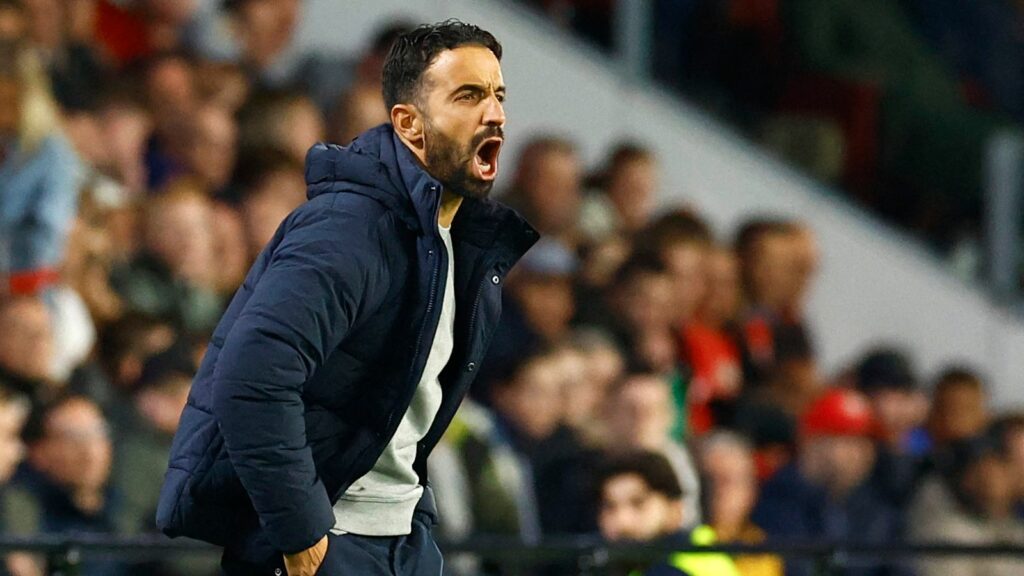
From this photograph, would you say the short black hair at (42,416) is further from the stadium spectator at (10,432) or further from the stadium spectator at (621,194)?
the stadium spectator at (621,194)

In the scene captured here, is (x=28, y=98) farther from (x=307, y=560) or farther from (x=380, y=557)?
(x=307, y=560)

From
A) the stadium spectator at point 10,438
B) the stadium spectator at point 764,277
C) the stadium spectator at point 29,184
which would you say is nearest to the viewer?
the stadium spectator at point 10,438

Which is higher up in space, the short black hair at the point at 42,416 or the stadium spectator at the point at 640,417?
the stadium spectator at the point at 640,417

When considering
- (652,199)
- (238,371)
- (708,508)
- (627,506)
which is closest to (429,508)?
(238,371)

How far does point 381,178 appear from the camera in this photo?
3.09 meters

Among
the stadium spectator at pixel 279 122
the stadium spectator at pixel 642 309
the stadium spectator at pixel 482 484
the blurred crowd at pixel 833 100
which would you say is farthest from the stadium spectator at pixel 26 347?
the blurred crowd at pixel 833 100

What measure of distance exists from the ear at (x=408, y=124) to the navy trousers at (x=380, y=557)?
1.94ft

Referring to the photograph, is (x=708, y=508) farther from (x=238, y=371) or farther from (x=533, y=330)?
(x=238, y=371)

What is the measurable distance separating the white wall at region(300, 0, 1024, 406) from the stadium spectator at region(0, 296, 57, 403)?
3.05 m

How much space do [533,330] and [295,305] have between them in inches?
165

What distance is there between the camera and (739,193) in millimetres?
9016

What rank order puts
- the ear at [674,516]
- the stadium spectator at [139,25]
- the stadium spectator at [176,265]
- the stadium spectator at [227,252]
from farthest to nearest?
the stadium spectator at [139,25] < the stadium spectator at [227,252] < the stadium spectator at [176,265] < the ear at [674,516]

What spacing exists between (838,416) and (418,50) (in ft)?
16.5

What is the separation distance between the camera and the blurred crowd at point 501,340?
560 centimetres
